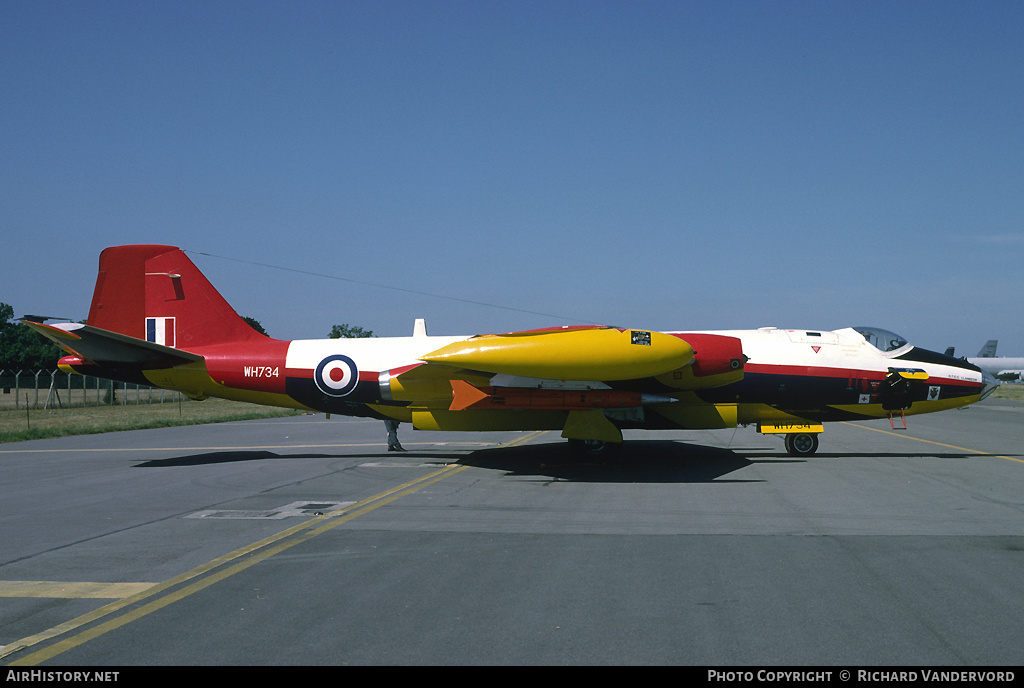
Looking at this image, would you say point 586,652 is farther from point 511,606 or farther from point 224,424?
point 224,424

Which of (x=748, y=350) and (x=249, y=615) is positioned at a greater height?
(x=748, y=350)

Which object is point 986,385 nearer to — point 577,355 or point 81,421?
point 577,355

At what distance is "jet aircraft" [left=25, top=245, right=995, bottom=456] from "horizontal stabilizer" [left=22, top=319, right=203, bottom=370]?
4 cm

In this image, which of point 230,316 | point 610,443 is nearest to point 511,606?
point 610,443

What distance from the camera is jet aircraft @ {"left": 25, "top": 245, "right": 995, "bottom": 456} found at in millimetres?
12648

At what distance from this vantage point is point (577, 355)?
12.4 m

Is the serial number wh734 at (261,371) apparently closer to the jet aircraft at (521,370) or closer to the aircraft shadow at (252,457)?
the jet aircraft at (521,370)

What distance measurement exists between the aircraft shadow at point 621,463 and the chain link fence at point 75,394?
2332cm

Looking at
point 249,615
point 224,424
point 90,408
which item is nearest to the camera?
point 249,615

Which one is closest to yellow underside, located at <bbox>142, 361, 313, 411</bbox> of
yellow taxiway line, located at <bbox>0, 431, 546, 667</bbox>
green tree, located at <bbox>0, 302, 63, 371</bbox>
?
yellow taxiway line, located at <bbox>0, 431, 546, 667</bbox>

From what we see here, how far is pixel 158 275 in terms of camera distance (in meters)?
16.9

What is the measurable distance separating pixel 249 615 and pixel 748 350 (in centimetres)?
1228

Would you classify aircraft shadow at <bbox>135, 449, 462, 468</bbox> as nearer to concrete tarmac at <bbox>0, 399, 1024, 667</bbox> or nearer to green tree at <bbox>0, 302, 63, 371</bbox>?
concrete tarmac at <bbox>0, 399, 1024, 667</bbox>
